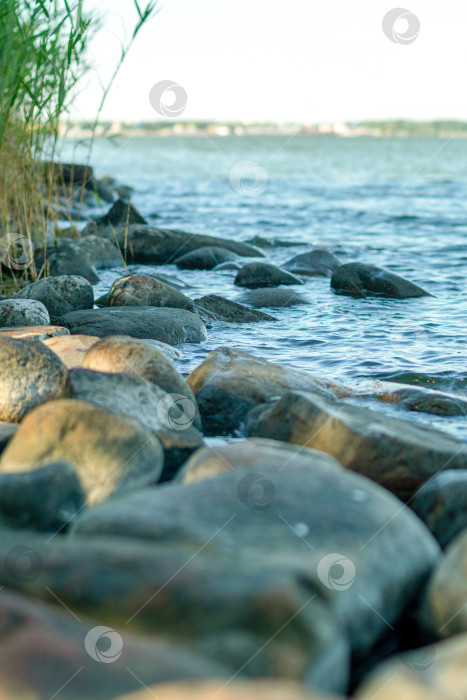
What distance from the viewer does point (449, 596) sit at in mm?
2012

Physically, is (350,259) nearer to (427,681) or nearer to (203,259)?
(203,259)

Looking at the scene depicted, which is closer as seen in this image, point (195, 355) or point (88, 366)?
point (88, 366)

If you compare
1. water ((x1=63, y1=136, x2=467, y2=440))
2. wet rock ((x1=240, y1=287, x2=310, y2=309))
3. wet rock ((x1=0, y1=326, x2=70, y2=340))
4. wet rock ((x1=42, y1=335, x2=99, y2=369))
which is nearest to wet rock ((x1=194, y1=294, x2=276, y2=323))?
water ((x1=63, y1=136, x2=467, y2=440))

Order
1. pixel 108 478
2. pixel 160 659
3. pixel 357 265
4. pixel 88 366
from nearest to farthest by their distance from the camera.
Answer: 1. pixel 160 659
2. pixel 108 478
3. pixel 88 366
4. pixel 357 265

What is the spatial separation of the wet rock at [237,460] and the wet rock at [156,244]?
22.3ft

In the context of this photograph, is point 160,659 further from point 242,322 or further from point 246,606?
point 242,322

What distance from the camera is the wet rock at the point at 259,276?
303 inches

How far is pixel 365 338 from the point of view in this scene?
5.68m

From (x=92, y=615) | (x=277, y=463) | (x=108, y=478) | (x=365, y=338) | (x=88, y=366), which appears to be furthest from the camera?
(x=365, y=338)

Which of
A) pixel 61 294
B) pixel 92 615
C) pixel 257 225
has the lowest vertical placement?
pixel 257 225

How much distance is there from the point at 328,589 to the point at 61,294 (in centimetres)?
460

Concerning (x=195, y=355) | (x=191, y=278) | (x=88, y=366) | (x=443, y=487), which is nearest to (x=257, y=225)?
(x=191, y=278)

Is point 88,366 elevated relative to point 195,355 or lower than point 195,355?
elevated

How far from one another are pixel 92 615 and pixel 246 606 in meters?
0.39
